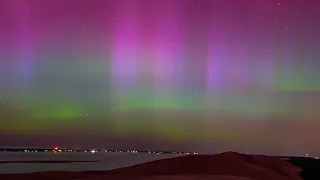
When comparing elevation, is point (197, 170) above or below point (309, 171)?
above

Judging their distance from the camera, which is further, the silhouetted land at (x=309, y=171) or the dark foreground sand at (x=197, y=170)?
the silhouetted land at (x=309, y=171)

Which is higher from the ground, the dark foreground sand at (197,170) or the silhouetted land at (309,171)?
the dark foreground sand at (197,170)

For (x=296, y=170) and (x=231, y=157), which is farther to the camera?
(x=296, y=170)

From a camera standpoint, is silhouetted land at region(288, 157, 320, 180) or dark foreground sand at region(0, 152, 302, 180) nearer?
dark foreground sand at region(0, 152, 302, 180)

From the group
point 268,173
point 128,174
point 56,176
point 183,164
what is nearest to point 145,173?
point 128,174

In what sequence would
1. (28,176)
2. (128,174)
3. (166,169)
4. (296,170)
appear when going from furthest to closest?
(296,170), (166,169), (128,174), (28,176)

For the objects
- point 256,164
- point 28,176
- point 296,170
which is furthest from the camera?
point 296,170

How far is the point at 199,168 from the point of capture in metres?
11.4

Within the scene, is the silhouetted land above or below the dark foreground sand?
below

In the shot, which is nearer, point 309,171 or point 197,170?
point 197,170

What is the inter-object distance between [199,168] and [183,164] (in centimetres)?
49

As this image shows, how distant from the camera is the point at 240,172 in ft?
36.5

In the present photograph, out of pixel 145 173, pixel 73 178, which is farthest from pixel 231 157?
pixel 73 178

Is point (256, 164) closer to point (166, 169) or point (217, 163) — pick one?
point (217, 163)
